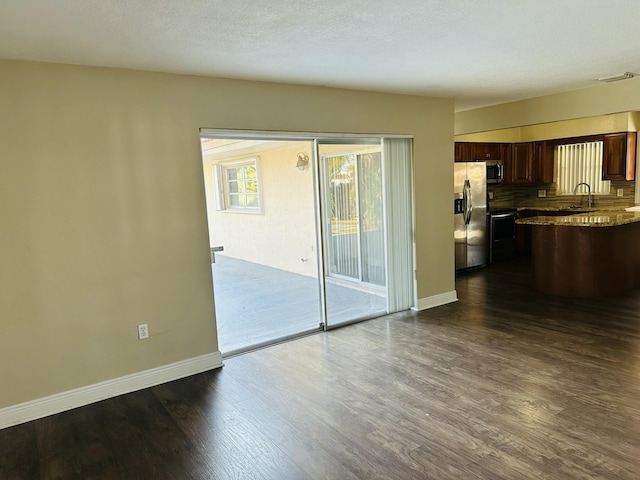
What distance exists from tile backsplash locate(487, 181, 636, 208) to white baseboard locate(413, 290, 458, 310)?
337 centimetres

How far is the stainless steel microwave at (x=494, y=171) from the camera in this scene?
24.7 ft

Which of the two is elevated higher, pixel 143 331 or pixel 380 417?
pixel 143 331

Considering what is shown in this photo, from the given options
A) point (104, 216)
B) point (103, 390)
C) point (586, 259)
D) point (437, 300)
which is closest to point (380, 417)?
point (103, 390)


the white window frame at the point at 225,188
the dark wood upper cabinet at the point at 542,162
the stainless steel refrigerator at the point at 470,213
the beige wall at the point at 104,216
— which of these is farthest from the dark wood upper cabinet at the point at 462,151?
the beige wall at the point at 104,216

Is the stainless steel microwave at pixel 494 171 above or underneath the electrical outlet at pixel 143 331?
above

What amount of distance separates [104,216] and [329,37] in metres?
2.02

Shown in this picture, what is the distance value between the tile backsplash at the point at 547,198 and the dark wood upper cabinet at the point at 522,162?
0.41 metres

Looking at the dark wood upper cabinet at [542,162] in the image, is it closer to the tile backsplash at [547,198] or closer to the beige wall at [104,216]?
the tile backsplash at [547,198]

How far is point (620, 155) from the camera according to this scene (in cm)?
670

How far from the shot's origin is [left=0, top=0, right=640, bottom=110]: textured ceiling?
2232mm

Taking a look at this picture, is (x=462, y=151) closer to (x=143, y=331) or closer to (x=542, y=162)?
(x=542, y=162)

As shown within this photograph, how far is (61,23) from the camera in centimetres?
228

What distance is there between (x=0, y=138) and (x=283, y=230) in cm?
497

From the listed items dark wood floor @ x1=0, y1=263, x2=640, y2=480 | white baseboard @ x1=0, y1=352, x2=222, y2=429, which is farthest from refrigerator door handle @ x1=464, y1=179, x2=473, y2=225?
white baseboard @ x1=0, y1=352, x2=222, y2=429
